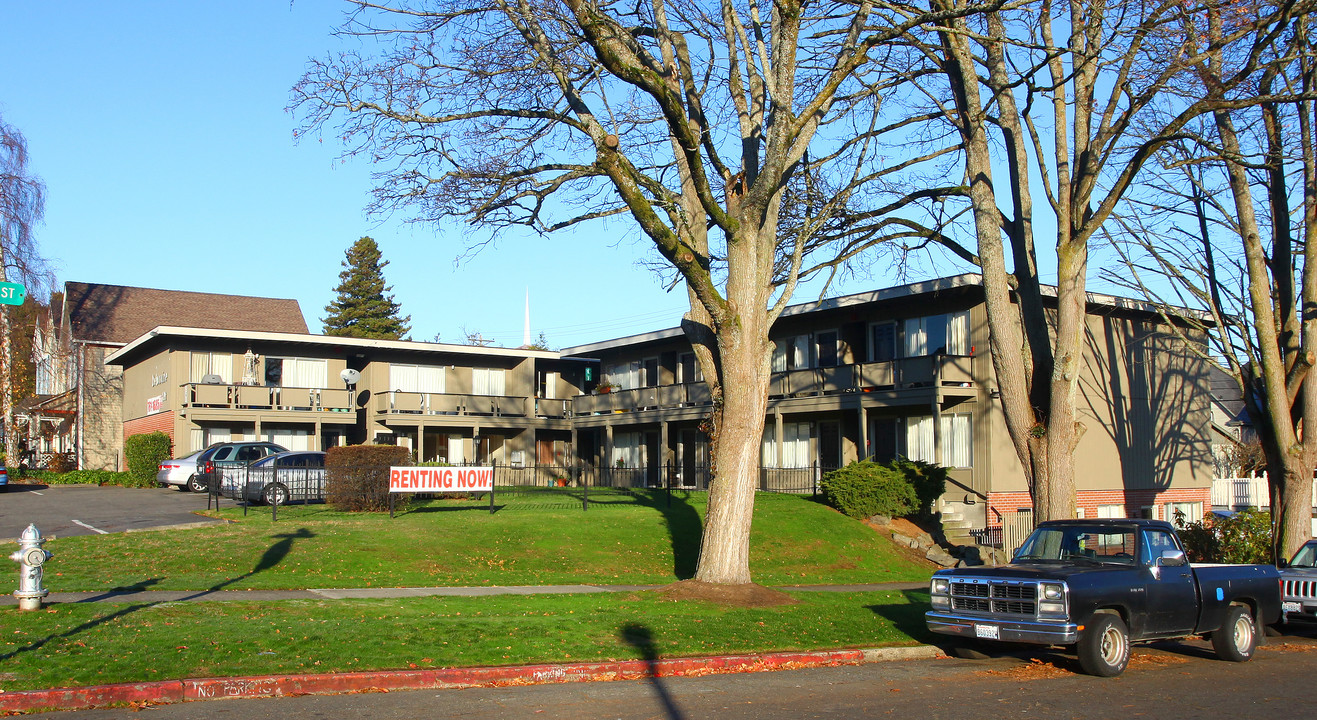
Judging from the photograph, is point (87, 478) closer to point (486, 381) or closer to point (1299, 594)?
point (486, 381)

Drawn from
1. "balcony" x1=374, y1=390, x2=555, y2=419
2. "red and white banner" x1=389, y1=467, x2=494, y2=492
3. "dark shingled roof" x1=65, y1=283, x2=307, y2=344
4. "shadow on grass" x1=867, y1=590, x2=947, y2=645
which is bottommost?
"shadow on grass" x1=867, y1=590, x2=947, y2=645

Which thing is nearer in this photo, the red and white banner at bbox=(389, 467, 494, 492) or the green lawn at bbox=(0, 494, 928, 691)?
the green lawn at bbox=(0, 494, 928, 691)

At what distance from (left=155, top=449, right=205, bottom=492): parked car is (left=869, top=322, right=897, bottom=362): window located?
2062cm

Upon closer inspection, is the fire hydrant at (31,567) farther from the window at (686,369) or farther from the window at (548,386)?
the window at (548,386)

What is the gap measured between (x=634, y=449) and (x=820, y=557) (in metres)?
20.2

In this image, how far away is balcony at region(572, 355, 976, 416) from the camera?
92.5 feet

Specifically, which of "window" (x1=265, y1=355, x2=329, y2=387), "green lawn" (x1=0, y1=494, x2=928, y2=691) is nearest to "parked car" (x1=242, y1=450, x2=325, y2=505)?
"green lawn" (x1=0, y1=494, x2=928, y2=691)

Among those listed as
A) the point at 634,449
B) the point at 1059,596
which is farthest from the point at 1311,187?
the point at 634,449

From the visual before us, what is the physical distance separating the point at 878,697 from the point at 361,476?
15205mm

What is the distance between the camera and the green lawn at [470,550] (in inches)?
628

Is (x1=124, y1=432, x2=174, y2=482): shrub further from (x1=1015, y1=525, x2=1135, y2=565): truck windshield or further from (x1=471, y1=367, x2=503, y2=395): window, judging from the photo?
(x1=1015, y1=525, x2=1135, y2=565): truck windshield

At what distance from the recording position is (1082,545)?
12.2 metres

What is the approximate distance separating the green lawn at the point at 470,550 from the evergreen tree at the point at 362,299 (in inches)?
2351

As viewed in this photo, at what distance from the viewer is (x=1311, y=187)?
21.3m
